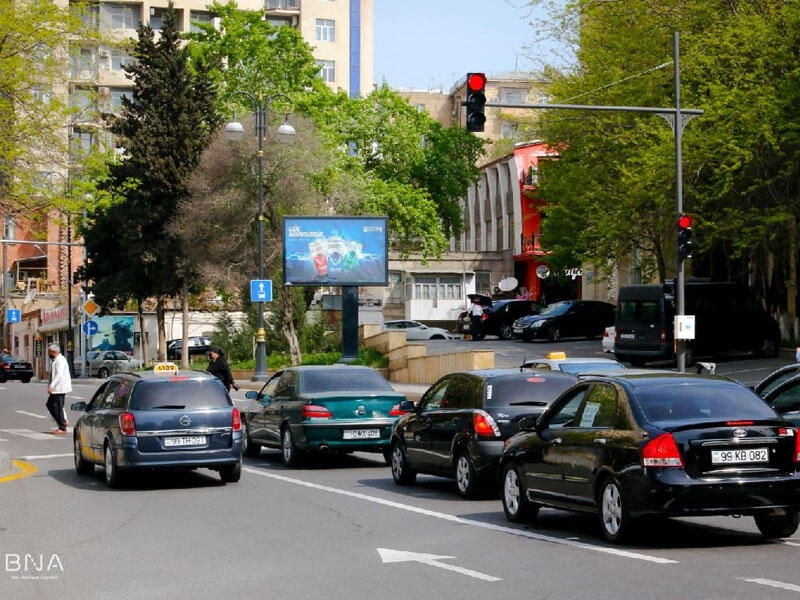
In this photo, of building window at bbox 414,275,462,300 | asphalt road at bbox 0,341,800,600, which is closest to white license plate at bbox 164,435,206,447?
asphalt road at bbox 0,341,800,600

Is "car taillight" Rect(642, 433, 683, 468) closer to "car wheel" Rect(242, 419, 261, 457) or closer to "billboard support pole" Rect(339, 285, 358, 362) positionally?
"car wheel" Rect(242, 419, 261, 457)

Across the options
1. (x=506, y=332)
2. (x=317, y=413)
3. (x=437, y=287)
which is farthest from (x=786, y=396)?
(x=437, y=287)

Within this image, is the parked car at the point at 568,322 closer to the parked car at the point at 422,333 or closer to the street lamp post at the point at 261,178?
the parked car at the point at 422,333

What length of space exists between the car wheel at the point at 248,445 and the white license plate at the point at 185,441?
5.33 metres

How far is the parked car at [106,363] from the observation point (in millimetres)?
68250

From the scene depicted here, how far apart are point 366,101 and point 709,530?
209ft

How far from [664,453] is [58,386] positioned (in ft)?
64.2

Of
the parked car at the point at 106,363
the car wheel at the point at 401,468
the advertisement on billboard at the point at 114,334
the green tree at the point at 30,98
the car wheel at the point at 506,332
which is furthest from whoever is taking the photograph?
the advertisement on billboard at the point at 114,334

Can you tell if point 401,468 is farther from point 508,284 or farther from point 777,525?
point 508,284

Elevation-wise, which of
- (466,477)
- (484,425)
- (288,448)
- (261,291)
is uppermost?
(261,291)

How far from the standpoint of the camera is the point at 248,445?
23984 millimetres

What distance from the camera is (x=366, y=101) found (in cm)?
7544

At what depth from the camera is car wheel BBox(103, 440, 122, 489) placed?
18.5 meters

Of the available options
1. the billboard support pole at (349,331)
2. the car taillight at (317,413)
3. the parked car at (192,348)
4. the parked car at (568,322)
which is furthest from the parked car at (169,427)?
the parked car at (192,348)
